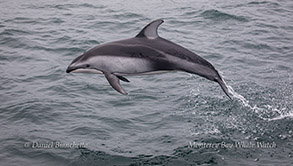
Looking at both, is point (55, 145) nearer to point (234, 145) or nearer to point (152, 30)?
point (152, 30)

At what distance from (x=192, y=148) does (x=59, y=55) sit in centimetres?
683

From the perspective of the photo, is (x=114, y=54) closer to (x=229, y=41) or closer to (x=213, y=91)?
(x=213, y=91)

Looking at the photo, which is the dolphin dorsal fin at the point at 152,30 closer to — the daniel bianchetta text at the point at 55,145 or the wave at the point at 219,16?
the daniel bianchetta text at the point at 55,145

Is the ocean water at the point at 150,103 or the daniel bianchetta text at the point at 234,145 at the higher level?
the ocean water at the point at 150,103

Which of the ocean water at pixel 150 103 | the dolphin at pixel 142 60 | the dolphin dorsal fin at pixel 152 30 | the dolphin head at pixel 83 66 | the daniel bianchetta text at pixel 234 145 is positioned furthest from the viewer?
the daniel bianchetta text at pixel 234 145

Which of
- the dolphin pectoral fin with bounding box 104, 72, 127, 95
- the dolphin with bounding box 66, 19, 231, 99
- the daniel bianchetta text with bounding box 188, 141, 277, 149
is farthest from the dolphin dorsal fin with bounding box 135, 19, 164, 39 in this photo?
the daniel bianchetta text with bounding box 188, 141, 277, 149

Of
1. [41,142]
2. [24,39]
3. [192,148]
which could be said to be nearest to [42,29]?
[24,39]

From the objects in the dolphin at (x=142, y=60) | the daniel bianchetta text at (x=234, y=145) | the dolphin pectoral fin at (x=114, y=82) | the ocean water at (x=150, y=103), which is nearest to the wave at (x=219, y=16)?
the ocean water at (x=150, y=103)

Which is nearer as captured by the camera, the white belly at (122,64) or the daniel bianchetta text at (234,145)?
the white belly at (122,64)

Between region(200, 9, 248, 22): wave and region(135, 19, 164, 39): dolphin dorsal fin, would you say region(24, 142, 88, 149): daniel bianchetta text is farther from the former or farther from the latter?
region(200, 9, 248, 22): wave

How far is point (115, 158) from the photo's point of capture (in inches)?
337

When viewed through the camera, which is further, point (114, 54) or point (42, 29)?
point (42, 29)

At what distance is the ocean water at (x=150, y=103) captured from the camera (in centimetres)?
880

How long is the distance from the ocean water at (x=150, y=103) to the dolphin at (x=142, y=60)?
6.73 feet
